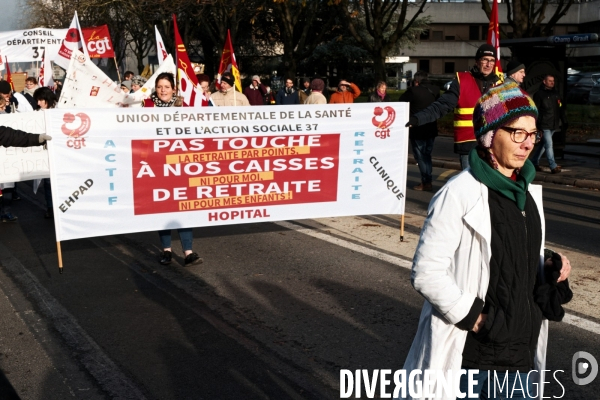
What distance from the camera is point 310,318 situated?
6395 millimetres

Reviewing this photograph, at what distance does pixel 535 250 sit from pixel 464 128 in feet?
21.6

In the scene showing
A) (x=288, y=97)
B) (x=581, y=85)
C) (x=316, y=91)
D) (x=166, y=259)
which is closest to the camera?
(x=166, y=259)

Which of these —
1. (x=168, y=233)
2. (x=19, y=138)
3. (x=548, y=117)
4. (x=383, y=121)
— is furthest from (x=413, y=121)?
(x=548, y=117)

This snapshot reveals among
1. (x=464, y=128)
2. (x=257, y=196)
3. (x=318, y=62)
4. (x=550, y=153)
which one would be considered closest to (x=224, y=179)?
(x=257, y=196)

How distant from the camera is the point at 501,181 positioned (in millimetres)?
3027

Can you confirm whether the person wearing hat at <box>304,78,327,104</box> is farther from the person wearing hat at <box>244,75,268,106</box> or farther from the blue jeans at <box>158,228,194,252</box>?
the person wearing hat at <box>244,75,268,106</box>

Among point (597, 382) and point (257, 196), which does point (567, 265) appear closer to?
point (597, 382)

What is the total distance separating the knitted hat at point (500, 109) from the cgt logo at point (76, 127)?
506 centimetres

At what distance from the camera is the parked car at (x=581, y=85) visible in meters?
29.1

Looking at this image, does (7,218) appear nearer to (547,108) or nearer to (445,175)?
(445,175)

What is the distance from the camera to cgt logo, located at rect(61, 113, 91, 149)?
7449 mm

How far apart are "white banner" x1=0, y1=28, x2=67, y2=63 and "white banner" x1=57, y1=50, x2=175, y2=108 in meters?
12.0

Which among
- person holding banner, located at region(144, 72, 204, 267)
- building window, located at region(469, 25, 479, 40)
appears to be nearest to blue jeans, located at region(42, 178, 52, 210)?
person holding banner, located at region(144, 72, 204, 267)

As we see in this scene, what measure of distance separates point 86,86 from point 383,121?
3642 millimetres
